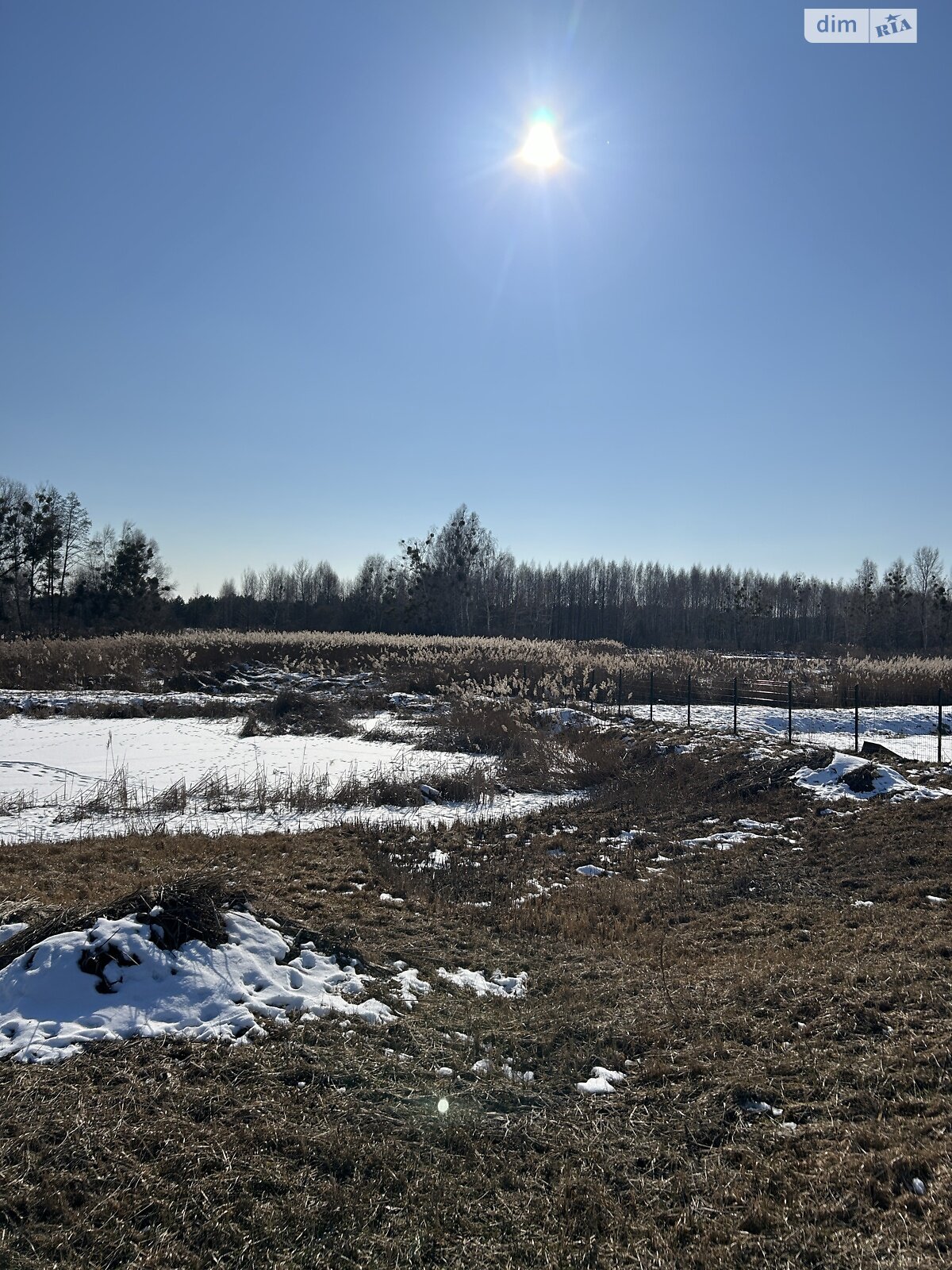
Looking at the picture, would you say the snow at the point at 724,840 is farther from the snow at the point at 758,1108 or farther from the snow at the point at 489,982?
the snow at the point at 758,1108

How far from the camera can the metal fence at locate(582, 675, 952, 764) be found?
762 inches

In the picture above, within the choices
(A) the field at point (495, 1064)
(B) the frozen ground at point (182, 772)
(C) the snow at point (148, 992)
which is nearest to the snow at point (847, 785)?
(A) the field at point (495, 1064)

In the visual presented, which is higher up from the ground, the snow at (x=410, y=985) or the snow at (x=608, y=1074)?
the snow at (x=608, y=1074)

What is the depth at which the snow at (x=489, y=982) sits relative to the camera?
6.19 meters

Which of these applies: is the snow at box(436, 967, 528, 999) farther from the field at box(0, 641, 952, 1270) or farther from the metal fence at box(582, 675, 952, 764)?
the metal fence at box(582, 675, 952, 764)

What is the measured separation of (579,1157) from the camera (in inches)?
150

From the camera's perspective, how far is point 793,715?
2398cm

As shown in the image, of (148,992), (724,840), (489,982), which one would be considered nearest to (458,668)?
(724,840)

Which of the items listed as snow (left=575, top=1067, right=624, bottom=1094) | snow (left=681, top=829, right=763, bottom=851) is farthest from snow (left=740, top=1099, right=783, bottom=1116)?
snow (left=681, top=829, right=763, bottom=851)

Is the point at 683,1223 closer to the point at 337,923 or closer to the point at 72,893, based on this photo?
the point at 337,923

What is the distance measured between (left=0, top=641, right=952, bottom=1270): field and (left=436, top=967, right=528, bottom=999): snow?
0.13ft

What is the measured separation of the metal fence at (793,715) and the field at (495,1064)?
849 centimetres

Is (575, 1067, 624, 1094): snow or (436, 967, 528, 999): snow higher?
(575, 1067, 624, 1094): snow

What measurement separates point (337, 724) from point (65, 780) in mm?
9306
